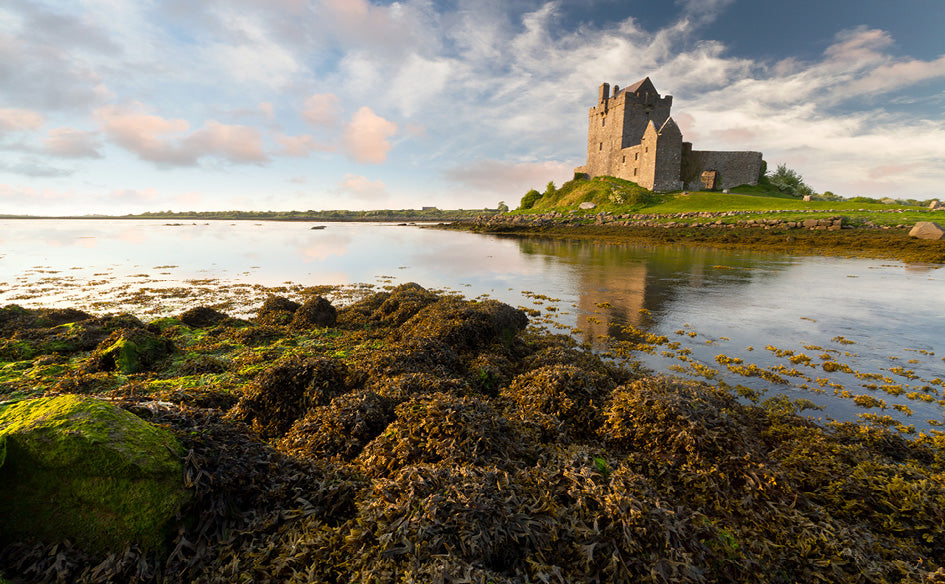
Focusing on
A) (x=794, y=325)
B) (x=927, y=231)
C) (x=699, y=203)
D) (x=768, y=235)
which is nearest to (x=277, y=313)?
(x=794, y=325)

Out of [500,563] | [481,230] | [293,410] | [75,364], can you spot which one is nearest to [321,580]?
[500,563]

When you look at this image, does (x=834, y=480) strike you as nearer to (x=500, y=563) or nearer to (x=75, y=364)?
(x=500, y=563)

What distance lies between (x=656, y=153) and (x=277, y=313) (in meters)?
53.8

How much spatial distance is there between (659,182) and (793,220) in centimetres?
2097

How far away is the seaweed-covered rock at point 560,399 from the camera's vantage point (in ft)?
16.1

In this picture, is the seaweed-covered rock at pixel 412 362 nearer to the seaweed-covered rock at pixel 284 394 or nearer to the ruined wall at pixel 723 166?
the seaweed-covered rock at pixel 284 394

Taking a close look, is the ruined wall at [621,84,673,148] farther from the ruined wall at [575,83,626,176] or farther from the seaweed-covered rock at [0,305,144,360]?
the seaweed-covered rock at [0,305,144,360]

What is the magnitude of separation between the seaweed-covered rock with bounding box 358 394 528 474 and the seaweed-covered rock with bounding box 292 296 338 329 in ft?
23.9

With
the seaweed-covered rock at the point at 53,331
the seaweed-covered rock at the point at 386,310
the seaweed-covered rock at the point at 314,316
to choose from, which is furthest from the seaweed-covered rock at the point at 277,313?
the seaweed-covered rock at the point at 53,331

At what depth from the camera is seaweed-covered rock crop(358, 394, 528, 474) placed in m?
3.64

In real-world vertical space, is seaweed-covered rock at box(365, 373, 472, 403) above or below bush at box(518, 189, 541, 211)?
below

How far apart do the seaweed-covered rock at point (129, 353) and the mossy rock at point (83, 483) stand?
17.6 feet

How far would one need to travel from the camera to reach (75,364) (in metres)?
7.02

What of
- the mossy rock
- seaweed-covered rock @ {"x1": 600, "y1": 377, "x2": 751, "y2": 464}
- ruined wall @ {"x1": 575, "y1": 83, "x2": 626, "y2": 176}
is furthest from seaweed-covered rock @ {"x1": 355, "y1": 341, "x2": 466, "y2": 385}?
ruined wall @ {"x1": 575, "y1": 83, "x2": 626, "y2": 176}
